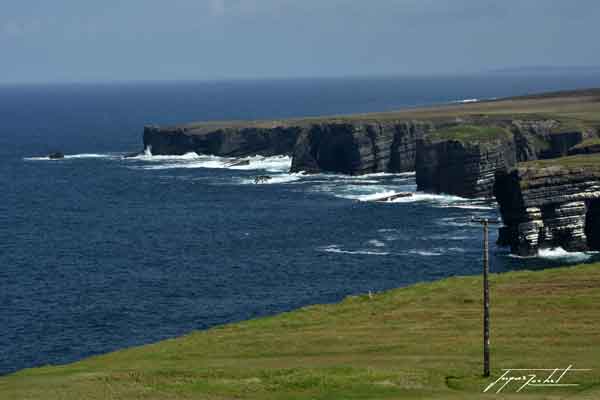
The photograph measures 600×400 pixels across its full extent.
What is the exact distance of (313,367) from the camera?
6075 cm

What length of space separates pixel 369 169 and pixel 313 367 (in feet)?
453

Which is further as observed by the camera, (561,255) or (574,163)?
(574,163)

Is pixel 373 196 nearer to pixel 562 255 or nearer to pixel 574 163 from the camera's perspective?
pixel 574 163

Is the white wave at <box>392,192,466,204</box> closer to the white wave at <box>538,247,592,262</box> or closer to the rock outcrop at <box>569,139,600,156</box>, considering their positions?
the rock outcrop at <box>569,139,600,156</box>

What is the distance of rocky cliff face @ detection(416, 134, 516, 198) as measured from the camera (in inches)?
6412

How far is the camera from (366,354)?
64.4 m

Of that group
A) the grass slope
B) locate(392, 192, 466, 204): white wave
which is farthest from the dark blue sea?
the grass slope

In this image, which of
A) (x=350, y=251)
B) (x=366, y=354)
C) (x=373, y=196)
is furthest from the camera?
(x=373, y=196)

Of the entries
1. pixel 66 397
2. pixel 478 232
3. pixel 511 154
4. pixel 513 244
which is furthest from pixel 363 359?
pixel 511 154

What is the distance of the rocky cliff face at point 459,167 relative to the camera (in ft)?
534
